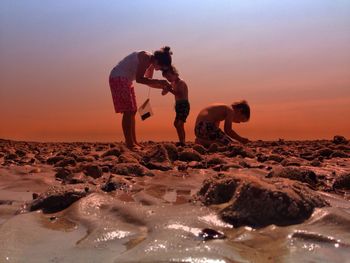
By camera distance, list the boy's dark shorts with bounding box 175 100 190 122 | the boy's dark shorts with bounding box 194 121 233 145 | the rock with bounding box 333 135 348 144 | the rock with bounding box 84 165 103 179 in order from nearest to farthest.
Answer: the rock with bounding box 84 165 103 179, the boy's dark shorts with bounding box 194 121 233 145, the boy's dark shorts with bounding box 175 100 190 122, the rock with bounding box 333 135 348 144

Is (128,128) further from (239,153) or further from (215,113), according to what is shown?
(239,153)

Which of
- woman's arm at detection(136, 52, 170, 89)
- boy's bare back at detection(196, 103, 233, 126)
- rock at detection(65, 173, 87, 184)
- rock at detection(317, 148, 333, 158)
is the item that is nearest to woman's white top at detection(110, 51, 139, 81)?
woman's arm at detection(136, 52, 170, 89)

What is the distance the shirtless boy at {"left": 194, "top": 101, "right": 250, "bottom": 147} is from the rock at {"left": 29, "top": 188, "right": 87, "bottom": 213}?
478 centimetres

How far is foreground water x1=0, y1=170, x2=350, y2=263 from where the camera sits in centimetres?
158

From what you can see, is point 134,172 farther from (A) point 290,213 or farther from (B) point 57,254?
(B) point 57,254

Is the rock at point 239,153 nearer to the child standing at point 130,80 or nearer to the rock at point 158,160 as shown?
the rock at point 158,160

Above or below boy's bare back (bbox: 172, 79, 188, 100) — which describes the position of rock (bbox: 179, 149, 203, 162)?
below

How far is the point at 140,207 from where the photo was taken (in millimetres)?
2357

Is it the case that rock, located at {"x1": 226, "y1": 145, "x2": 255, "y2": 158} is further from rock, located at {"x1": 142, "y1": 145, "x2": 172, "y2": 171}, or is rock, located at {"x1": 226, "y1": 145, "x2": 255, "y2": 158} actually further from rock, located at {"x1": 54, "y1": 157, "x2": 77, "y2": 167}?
rock, located at {"x1": 54, "y1": 157, "x2": 77, "y2": 167}

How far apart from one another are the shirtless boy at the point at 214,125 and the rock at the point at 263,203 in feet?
16.1

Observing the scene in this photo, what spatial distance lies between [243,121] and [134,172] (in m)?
4.61

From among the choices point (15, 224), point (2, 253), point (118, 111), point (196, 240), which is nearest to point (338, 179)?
point (196, 240)

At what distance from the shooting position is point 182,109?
7.54 meters

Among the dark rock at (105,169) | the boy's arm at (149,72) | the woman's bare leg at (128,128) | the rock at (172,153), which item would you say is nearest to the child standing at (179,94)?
the boy's arm at (149,72)
